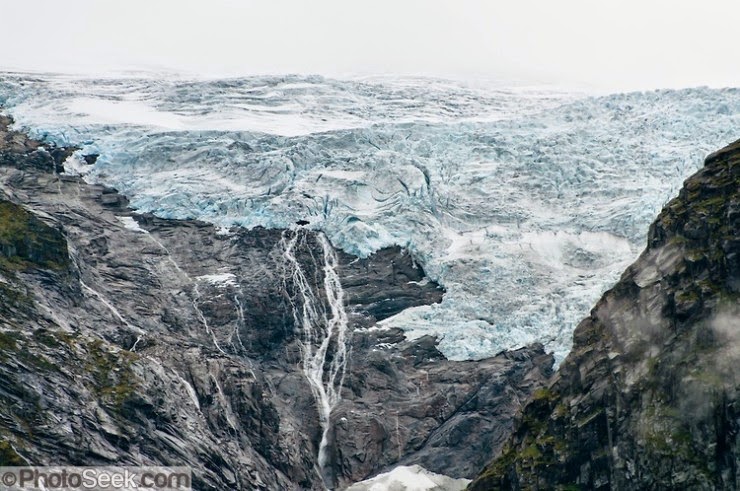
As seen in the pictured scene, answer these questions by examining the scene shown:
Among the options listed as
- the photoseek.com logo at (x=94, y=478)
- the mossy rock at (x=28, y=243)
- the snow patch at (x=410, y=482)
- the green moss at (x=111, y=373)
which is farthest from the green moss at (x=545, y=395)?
the mossy rock at (x=28, y=243)

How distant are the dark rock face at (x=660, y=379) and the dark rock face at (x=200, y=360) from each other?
21.7 meters

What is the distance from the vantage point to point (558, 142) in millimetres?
134875

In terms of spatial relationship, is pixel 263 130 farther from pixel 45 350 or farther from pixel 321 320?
pixel 45 350

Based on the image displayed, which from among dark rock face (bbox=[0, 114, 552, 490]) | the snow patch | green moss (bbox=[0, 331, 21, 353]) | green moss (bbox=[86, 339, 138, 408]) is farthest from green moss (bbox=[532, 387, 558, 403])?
green moss (bbox=[0, 331, 21, 353])

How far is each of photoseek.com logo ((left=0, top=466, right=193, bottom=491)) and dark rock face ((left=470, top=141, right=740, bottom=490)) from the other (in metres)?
20.6

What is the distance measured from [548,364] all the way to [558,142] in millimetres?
31512

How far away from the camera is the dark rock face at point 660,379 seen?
73688mm

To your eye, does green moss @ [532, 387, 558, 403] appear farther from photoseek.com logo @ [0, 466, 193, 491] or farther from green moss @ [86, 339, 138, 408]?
green moss @ [86, 339, 138, 408]

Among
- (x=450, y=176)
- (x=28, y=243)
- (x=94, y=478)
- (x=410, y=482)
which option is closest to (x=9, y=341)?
(x=94, y=478)

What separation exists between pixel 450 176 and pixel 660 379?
193 feet

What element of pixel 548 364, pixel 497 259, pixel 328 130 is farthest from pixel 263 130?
pixel 548 364

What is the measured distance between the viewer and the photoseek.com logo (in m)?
80.6

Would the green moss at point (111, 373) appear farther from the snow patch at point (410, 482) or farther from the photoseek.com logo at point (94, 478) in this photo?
the snow patch at point (410, 482)

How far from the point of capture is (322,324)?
4707 inches
